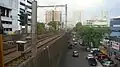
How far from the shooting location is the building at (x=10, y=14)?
4434cm

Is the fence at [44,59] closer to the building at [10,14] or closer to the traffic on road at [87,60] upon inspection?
the traffic on road at [87,60]

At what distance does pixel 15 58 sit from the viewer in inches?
307

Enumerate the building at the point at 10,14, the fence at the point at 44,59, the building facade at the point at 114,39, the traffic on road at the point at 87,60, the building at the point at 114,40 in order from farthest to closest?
1. the building at the point at 10,14
2. the building at the point at 114,40
3. the building facade at the point at 114,39
4. the traffic on road at the point at 87,60
5. the fence at the point at 44,59

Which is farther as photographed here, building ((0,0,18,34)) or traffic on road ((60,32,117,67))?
building ((0,0,18,34))

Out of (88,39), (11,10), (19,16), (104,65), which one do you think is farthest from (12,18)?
(104,65)

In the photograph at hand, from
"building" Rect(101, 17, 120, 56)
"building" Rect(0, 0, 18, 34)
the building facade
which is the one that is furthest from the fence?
"building" Rect(0, 0, 18, 34)

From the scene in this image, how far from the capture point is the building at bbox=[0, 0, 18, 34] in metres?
44.3

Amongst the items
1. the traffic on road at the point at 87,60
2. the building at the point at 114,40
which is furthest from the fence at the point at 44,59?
the building at the point at 114,40

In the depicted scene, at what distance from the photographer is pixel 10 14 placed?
48781mm

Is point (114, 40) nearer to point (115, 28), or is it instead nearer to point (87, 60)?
point (87, 60)

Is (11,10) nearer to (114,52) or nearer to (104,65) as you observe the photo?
(114,52)

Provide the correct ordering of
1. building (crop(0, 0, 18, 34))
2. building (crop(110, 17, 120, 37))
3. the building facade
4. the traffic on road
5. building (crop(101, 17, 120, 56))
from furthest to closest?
building (crop(110, 17, 120, 37)) < building (crop(0, 0, 18, 34)) < building (crop(101, 17, 120, 56)) < the building facade < the traffic on road

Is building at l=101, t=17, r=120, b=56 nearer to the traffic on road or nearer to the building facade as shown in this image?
the building facade

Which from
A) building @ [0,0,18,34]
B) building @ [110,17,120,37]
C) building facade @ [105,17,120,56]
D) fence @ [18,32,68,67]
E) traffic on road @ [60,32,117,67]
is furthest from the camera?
building @ [110,17,120,37]
